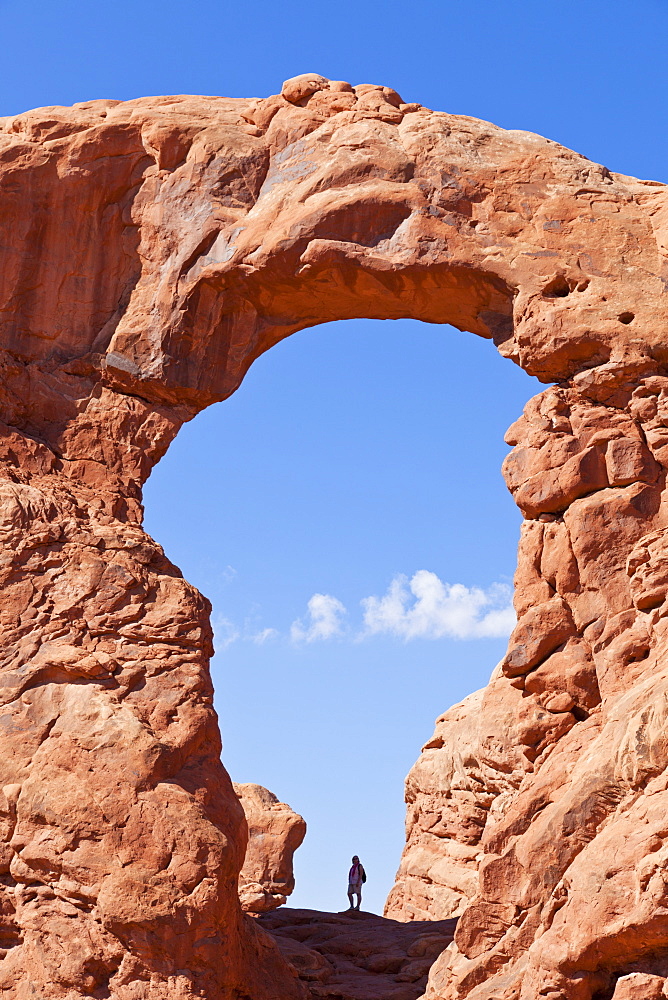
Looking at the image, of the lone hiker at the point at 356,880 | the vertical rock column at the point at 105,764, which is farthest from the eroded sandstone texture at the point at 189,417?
the lone hiker at the point at 356,880

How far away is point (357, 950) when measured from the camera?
1525 cm

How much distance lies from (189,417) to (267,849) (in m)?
8.27

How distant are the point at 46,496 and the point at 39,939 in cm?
437

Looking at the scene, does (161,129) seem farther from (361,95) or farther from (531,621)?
(531,621)

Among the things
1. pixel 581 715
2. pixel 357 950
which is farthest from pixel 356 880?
pixel 581 715

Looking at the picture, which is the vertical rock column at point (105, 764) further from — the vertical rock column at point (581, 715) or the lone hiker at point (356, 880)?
the lone hiker at point (356, 880)

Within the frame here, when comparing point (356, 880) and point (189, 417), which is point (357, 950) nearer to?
point (356, 880)

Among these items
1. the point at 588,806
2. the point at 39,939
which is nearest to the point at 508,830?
the point at 588,806

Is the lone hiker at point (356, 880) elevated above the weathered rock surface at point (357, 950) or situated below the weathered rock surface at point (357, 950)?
above

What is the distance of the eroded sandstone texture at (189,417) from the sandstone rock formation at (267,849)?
18.5ft

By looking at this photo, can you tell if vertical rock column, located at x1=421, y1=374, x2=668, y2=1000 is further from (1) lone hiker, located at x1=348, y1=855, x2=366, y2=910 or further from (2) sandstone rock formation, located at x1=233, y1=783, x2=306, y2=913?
(1) lone hiker, located at x1=348, y1=855, x2=366, y2=910

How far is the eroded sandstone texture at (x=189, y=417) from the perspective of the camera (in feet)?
35.0

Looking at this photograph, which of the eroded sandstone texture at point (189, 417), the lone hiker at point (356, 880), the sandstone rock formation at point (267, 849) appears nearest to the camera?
the eroded sandstone texture at point (189, 417)

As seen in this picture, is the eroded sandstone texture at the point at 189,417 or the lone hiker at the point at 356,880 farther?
the lone hiker at the point at 356,880
